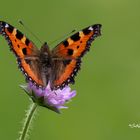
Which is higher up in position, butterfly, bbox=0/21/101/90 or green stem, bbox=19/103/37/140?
butterfly, bbox=0/21/101/90

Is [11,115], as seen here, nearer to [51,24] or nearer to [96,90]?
[96,90]

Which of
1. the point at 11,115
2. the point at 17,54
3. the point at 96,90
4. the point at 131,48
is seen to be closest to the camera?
the point at 17,54

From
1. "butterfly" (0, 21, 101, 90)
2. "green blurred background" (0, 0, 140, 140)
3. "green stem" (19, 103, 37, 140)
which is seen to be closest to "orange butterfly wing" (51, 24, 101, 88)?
"butterfly" (0, 21, 101, 90)

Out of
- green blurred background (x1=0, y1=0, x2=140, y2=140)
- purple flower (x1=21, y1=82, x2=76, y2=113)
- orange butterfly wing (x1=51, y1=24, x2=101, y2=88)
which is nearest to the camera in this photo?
purple flower (x1=21, y1=82, x2=76, y2=113)

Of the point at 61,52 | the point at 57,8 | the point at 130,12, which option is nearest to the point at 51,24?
the point at 57,8

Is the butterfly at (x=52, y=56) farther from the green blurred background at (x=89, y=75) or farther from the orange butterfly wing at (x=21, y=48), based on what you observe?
the green blurred background at (x=89, y=75)

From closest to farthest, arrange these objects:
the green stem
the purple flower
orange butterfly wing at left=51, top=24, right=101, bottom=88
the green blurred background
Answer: the green stem < the purple flower < orange butterfly wing at left=51, top=24, right=101, bottom=88 < the green blurred background

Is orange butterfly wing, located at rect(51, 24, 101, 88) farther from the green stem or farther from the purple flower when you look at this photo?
the green stem
